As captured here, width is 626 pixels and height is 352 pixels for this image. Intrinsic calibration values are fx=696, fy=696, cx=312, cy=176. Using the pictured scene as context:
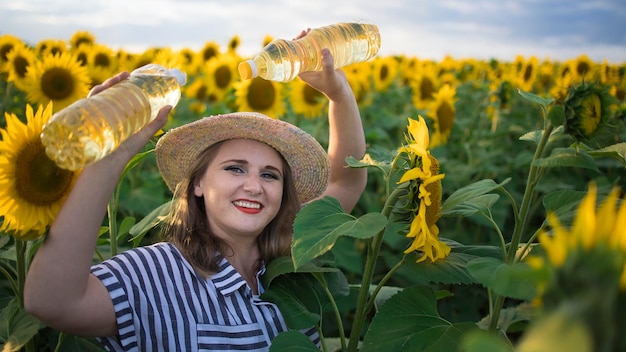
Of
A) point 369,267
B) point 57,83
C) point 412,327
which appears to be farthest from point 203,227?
point 57,83

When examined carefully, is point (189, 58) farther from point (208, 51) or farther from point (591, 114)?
point (591, 114)

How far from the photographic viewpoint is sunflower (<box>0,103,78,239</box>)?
1551 mm

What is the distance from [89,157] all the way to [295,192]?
94 cm

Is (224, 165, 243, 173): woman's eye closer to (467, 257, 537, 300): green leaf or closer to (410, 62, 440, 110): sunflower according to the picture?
(467, 257, 537, 300): green leaf

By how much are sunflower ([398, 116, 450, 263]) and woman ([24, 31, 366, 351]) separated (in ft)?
1.65

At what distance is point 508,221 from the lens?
14.2ft

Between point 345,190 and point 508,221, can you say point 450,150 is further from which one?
point 345,190

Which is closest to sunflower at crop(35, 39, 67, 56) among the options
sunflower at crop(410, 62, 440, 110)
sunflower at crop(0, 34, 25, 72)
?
sunflower at crop(0, 34, 25, 72)

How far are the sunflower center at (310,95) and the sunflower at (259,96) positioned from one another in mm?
303

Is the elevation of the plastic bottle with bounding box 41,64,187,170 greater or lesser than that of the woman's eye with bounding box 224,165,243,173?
greater

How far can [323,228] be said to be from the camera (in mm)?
1541

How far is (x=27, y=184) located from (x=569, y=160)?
128 cm

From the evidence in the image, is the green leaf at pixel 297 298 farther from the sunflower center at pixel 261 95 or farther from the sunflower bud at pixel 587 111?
the sunflower center at pixel 261 95

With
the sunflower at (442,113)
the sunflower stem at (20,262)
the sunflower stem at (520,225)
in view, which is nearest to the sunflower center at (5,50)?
the sunflower at (442,113)
